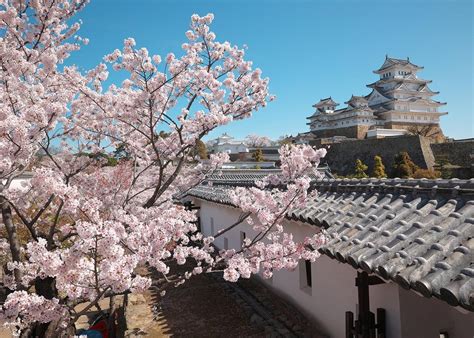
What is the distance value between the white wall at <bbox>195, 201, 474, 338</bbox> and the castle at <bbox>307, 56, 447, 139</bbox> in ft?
136

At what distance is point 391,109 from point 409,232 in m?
50.4

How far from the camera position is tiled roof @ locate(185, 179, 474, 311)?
2.49 metres

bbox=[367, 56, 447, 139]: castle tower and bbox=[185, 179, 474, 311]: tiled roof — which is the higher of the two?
bbox=[367, 56, 447, 139]: castle tower

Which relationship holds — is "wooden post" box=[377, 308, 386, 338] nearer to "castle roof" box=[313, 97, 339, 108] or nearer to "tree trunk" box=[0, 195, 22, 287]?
"tree trunk" box=[0, 195, 22, 287]

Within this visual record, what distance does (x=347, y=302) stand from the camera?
187 inches

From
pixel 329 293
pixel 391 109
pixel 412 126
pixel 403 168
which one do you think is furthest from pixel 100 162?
pixel 412 126

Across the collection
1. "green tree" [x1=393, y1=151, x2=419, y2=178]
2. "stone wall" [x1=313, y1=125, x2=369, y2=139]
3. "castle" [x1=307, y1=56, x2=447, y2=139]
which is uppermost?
"castle" [x1=307, y1=56, x2=447, y2=139]

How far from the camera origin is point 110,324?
19.1 ft

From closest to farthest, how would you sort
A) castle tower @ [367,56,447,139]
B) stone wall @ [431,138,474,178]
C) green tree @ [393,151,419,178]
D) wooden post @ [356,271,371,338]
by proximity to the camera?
wooden post @ [356,271,371,338] < green tree @ [393,151,419,178] < stone wall @ [431,138,474,178] < castle tower @ [367,56,447,139]

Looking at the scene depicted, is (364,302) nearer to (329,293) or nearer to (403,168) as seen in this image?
(329,293)

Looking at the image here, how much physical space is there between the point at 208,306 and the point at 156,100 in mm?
4997

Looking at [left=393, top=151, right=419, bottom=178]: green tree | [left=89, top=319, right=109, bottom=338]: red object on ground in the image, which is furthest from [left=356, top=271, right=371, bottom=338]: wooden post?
[left=393, top=151, right=419, bottom=178]: green tree

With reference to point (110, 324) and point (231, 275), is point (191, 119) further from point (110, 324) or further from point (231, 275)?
point (110, 324)

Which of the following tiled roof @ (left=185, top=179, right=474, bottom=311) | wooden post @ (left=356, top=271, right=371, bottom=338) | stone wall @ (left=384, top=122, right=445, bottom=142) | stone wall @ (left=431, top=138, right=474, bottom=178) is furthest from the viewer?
stone wall @ (left=384, top=122, right=445, bottom=142)
